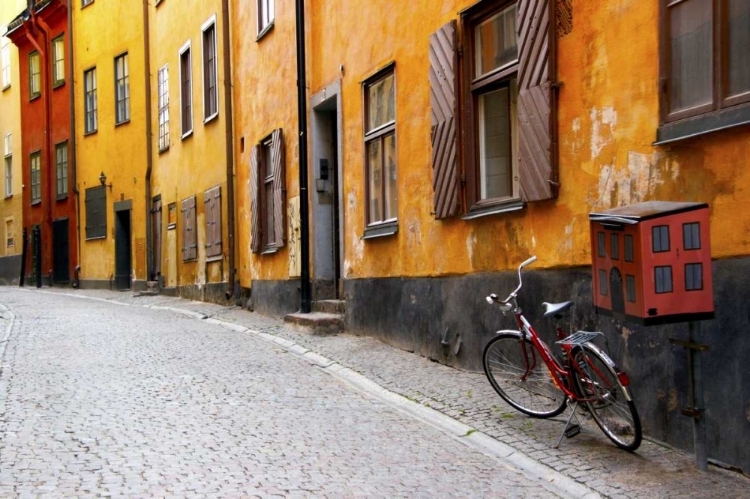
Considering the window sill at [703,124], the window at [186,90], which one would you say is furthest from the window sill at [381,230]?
the window at [186,90]

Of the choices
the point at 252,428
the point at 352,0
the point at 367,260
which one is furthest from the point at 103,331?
the point at 252,428

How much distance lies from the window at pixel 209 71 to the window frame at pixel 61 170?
10764mm

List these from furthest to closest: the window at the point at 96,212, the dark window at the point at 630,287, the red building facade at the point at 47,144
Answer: the red building facade at the point at 47,144 < the window at the point at 96,212 < the dark window at the point at 630,287

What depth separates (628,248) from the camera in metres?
5.62

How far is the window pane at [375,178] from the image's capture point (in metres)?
11.7

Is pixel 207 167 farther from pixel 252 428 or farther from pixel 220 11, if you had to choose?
pixel 252 428

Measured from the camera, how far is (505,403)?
7.76 m

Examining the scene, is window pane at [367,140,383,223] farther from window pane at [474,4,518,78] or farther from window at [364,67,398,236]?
window pane at [474,4,518,78]

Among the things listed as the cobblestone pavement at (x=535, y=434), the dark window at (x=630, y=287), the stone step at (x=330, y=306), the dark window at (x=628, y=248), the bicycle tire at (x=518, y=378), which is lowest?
the cobblestone pavement at (x=535, y=434)

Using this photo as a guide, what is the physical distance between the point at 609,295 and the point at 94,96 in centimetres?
2359

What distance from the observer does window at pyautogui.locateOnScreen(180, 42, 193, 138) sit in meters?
20.7

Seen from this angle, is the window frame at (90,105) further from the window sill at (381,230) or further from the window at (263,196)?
the window sill at (381,230)

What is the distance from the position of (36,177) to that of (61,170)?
243 cm

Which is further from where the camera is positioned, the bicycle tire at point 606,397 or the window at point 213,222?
the window at point 213,222
